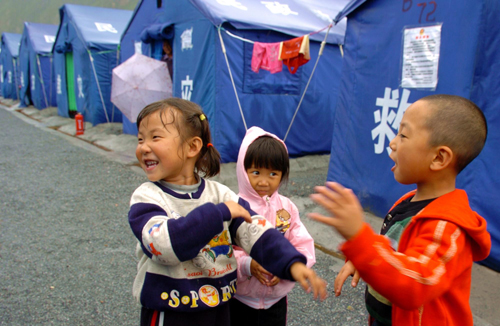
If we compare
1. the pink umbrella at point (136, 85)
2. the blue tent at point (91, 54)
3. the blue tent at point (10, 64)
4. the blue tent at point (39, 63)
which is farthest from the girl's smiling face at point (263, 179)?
the blue tent at point (10, 64)

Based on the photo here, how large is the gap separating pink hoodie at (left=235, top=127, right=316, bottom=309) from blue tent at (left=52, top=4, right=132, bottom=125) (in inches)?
431

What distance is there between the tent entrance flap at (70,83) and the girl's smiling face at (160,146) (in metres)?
14.2

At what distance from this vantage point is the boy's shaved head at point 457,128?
121 centimetres

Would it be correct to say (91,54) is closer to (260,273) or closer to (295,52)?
(295,52)

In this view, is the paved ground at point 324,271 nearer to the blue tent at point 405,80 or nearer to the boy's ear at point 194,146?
the blue tent at point 405,80

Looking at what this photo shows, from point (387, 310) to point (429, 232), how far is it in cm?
43

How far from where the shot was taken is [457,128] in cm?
121

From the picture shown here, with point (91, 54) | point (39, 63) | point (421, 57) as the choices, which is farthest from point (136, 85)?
point (39, 63)

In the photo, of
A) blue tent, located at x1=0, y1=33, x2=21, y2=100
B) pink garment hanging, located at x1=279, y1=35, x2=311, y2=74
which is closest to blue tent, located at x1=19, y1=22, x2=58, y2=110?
blue tent, located at x1=0, y1=33, x2=21, y2=100

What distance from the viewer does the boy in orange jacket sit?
38.8 inches

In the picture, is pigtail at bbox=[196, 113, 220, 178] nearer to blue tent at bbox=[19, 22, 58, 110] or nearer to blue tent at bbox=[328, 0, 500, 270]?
blue tent at bbox=[328, 0, 500, 270]

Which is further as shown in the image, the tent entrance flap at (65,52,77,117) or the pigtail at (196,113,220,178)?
the tent entrance flap at (65,52,77,117)

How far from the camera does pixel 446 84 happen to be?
3395mm

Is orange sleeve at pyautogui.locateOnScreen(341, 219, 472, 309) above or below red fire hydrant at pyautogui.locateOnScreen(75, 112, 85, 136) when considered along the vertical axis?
above
